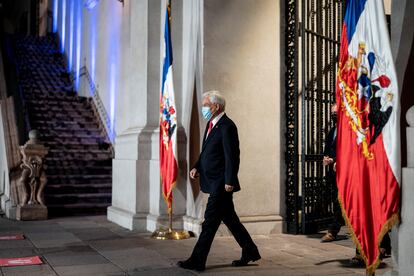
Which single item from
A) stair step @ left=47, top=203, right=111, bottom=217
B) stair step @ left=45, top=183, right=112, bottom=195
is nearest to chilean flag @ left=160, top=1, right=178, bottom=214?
stair step @ left=47, top=203, right=111, bottom=217

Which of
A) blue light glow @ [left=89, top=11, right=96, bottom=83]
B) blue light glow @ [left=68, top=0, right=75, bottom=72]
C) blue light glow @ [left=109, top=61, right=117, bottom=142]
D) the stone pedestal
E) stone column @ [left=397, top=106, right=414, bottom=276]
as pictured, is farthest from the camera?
blue light glow @ [left=68, top=0, right=75, bottom=72]

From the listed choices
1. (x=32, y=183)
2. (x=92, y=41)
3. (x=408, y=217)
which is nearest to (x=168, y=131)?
(x=32, y=183)

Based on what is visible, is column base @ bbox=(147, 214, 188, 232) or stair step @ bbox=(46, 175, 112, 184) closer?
column base @ bbox=(147, 214, 188, 232)

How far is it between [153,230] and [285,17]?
13.4 ft

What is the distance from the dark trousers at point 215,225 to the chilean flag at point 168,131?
2179 millimetres

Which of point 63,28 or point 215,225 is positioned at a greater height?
point 63,28

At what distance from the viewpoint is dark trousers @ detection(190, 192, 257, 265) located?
5.81 m

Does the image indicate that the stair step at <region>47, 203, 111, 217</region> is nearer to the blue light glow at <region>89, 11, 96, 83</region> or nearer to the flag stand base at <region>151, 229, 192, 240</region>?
the flag stand base at <region>151, 229, 192, 240</region>

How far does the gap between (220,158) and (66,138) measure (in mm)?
9953

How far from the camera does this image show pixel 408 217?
432cm

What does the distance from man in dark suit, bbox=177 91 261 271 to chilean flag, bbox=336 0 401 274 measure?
4.54 feet

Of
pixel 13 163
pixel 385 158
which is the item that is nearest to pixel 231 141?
pixel 385 158

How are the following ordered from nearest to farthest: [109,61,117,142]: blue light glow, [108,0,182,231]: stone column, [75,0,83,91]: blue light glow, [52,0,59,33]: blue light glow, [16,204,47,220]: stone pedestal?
[108,0,182,231]: stone column → [16,204,47,220]: stone pedestal → [109,61,117,142]: blue light glow → [75,0,83,91]: blue light glow → [52,0,59,33]: blue light glow

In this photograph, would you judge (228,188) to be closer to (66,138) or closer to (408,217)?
(408,217)
